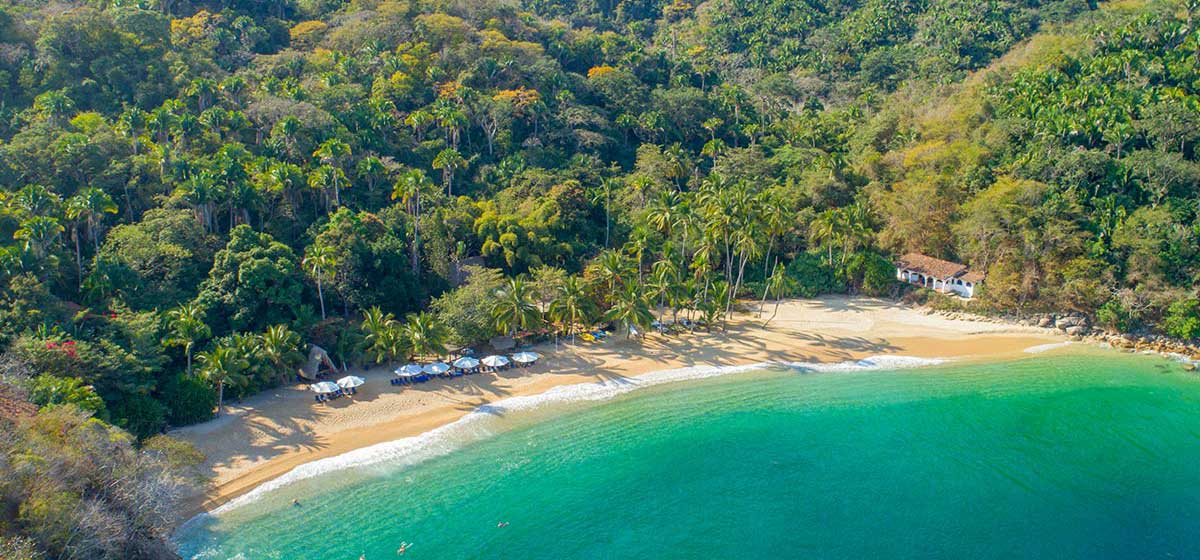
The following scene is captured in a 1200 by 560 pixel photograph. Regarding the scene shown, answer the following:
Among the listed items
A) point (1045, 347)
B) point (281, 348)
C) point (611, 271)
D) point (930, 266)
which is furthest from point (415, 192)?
point (1045, 347)

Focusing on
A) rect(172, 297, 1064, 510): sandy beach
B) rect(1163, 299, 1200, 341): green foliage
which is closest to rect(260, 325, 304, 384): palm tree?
rect(172, 297, 1064, 510): sandy beach

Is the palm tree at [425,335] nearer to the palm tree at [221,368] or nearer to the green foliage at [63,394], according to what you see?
the palm tree at [221,368]

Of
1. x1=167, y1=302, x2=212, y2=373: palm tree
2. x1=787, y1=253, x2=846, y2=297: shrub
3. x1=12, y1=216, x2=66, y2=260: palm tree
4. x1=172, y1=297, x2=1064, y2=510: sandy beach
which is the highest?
x1=12, y1=216, x2=66, y2=260: palm tree

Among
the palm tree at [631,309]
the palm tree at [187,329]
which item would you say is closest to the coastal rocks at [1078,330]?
the palm tree at [631,309]

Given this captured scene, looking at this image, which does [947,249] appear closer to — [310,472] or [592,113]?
[592,113]

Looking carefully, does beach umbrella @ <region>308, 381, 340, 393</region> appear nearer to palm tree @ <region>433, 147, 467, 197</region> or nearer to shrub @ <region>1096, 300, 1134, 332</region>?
palm tree @ <region>433, 147, 467, 197</region>

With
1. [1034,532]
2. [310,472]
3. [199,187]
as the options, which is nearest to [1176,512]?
[1034,532]

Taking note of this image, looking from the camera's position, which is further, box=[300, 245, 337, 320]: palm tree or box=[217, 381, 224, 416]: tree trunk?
box=[300, 245, 337, 320]: palm tree
